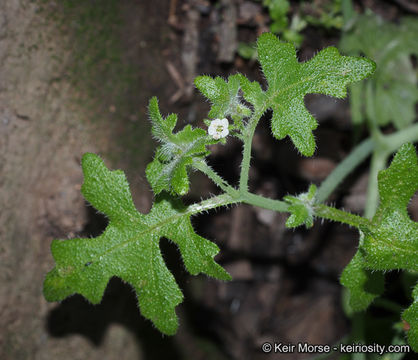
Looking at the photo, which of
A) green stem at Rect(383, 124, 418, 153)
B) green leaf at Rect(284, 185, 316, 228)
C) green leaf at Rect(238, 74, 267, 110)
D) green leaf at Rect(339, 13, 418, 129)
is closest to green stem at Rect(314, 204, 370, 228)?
green leaf at Rect(284, 185, 316, 228)

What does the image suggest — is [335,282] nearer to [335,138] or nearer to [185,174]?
[335,138]

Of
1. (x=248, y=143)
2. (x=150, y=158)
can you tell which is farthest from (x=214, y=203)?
(x=150, y=158)

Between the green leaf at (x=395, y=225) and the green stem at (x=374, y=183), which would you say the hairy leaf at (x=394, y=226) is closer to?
the green leaf at (x=395, y=225)

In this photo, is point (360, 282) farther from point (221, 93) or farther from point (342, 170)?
point (221, 93)

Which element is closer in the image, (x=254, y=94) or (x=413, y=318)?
(x=413, y=318)

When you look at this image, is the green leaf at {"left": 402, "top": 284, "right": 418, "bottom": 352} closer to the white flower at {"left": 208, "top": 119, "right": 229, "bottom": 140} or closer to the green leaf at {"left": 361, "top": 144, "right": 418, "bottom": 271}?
the green leaf at {"left": 361, "top": 144, "right": 418, "bottom": 271}

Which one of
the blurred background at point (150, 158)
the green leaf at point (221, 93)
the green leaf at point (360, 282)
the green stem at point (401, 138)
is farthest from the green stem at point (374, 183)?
the green leaf at point (221, 93)
